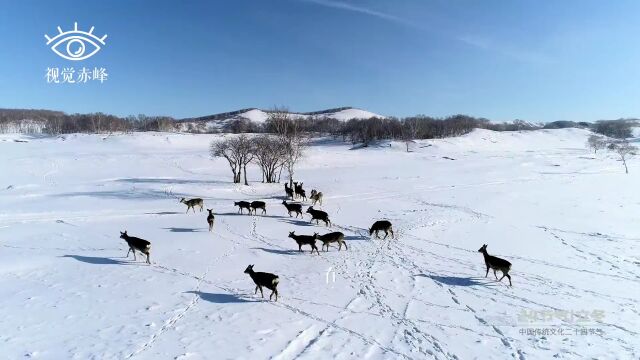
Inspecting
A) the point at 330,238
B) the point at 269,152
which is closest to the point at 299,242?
the point at 330,238

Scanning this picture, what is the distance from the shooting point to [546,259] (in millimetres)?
20141

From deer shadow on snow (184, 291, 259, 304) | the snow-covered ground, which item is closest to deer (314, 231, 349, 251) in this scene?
the snow-covered ground

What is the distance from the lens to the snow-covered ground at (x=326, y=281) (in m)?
11.4

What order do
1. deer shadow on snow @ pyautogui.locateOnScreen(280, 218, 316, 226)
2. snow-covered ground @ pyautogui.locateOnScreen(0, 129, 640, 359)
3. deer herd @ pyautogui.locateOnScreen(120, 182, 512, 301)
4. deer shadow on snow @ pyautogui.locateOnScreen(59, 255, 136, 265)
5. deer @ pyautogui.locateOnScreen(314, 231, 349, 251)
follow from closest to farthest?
snow-covered ground @ pyautogui.locateOnScreen(0, 129, 640, 359)
deer herd @ pyautogui.locateOnScreen(120, 182, 512, 301)
deer shadow on snow @ pyautogui.locateOnScreen(59, 255, 136, 265)
deer @ pyautogui.locateOnScreen(314, 231, 349, 251)
deer shadow on snow @ pyautogui.locateOnScreen(280, 218, 316, 226)

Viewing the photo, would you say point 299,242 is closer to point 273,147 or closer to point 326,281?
point 326,281

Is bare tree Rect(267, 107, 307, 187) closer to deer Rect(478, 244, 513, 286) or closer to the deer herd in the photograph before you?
the deer herd

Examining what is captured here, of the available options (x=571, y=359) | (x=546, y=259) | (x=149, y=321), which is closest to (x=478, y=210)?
(x=546, y=259)

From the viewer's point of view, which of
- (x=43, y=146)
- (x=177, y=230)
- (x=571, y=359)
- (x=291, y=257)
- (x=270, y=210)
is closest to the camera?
(x=571, y=359)

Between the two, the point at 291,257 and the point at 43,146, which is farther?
the point at 43,146

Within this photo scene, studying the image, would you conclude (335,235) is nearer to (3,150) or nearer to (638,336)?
(638,336)

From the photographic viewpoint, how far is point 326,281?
53.9 feet

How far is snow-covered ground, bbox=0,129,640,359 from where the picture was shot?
11.4 meters

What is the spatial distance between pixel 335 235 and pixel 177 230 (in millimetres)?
10258

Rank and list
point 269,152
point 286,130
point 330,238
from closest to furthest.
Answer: point 330,238
point 286,130
point 269,152
